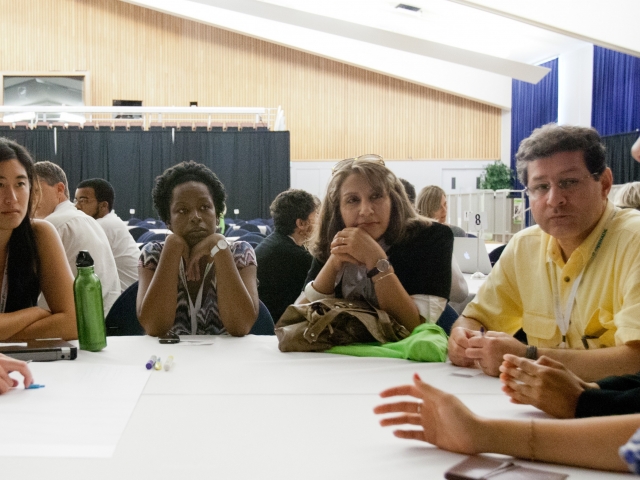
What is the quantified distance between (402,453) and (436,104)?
16371mm

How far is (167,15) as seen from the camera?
16.2 metres

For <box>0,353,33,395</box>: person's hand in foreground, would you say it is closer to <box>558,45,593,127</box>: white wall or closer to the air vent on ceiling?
the air vent on ceiling

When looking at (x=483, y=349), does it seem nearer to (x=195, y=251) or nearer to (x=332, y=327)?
(x=332, y=327)

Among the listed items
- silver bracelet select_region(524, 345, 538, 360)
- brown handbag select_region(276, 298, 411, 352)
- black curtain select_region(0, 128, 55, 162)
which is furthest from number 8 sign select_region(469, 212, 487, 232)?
black curtain select_region(0, 128, 55, 162)

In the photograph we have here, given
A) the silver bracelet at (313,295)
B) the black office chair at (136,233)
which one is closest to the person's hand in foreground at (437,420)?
the silver bracelet at (313,295)

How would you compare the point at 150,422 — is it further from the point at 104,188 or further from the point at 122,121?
the point at 122,121

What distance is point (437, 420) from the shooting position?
1079mm

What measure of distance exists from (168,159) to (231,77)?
3445 mm

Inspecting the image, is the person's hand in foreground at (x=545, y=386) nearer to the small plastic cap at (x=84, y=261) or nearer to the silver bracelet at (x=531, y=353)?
the silver bracelet at (x=531, y=353)

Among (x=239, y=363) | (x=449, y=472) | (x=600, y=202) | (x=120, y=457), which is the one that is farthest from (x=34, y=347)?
(x=600, y=202)

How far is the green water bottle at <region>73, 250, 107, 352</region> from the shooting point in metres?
1.82

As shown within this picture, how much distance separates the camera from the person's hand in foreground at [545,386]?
1.23m

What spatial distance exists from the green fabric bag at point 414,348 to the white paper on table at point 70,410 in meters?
0.59

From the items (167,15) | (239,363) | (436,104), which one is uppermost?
(167,15)
